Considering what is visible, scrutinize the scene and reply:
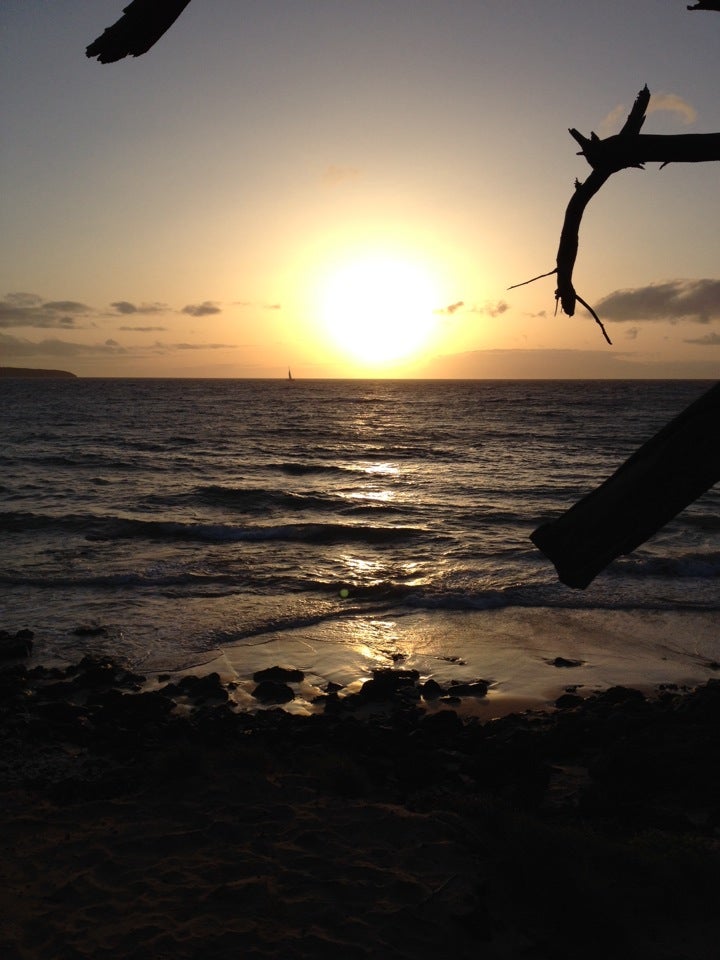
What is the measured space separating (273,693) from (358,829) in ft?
10.7

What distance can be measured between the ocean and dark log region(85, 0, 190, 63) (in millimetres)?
7476

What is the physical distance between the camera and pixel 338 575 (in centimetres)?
1502

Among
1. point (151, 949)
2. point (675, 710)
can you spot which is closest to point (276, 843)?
point (151, 949)

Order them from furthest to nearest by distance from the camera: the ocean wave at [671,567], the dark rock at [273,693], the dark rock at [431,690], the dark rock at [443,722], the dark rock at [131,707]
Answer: the ocean wave at [671,567]
the dark rock at [431,690]
the dark rock at [273,693]
the dark rock at [131,707]
the dark rock at [443,722]

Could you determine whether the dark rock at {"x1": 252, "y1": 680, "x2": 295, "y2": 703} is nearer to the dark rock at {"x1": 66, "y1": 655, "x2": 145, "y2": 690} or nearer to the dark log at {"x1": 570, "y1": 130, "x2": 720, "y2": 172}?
the dark rock at {"x1": 66, "y1": 655, "x2": 145, "y2": 690}

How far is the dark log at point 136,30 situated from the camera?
1.97 meters

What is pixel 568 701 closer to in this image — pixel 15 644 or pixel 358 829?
pixel 358 829

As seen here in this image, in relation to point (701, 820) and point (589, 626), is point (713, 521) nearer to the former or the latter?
point (589, 626)

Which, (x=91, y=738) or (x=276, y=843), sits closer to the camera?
(x=276, y=843)

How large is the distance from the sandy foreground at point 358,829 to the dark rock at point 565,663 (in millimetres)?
1380

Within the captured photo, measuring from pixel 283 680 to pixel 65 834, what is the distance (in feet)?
13.0

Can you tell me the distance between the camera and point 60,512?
69.0 ft

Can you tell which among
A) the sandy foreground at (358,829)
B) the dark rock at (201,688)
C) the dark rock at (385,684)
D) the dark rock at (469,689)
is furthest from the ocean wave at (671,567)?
the dark rock at (201,688)

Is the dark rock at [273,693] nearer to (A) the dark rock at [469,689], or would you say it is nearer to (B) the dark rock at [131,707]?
(B) the dark rock at [131,707]
